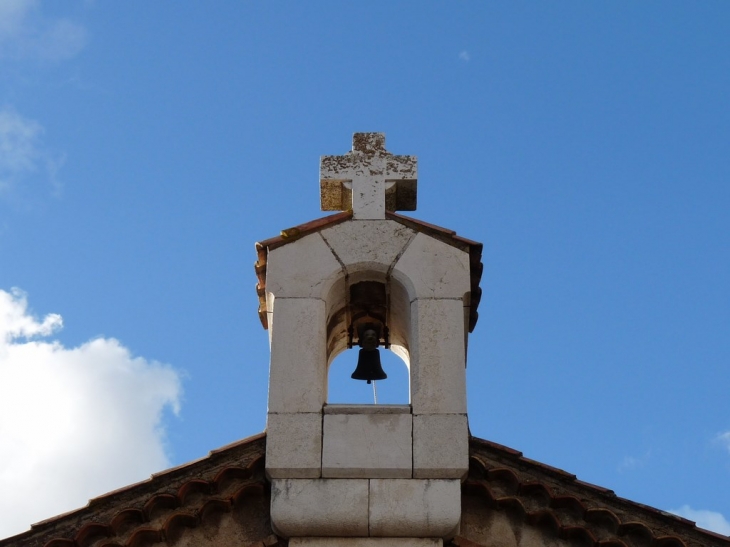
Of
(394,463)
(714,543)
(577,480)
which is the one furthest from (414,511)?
(714,543)

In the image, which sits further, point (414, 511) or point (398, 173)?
point (398, 173)

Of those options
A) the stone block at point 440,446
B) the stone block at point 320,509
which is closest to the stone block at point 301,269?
the stone block at point 440,446

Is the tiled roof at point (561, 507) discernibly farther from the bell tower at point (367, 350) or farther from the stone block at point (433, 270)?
the stone block at point (433, 270)

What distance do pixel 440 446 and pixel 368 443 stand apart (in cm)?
60

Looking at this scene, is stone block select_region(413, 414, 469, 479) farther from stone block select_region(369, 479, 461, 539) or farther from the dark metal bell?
the dark metal bell

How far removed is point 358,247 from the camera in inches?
556

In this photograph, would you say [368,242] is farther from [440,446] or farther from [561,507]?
[561,507]

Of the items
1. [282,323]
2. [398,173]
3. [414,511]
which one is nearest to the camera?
[414,511]

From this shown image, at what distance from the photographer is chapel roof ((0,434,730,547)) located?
41.1ft

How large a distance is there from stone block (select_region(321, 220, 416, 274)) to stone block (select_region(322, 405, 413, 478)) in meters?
1.55

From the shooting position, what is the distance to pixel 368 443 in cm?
1282

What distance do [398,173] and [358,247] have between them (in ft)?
3.30

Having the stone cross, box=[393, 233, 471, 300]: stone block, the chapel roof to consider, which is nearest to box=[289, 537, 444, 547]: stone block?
the chapel roof

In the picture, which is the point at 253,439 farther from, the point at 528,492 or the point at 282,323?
the point at 528,492
